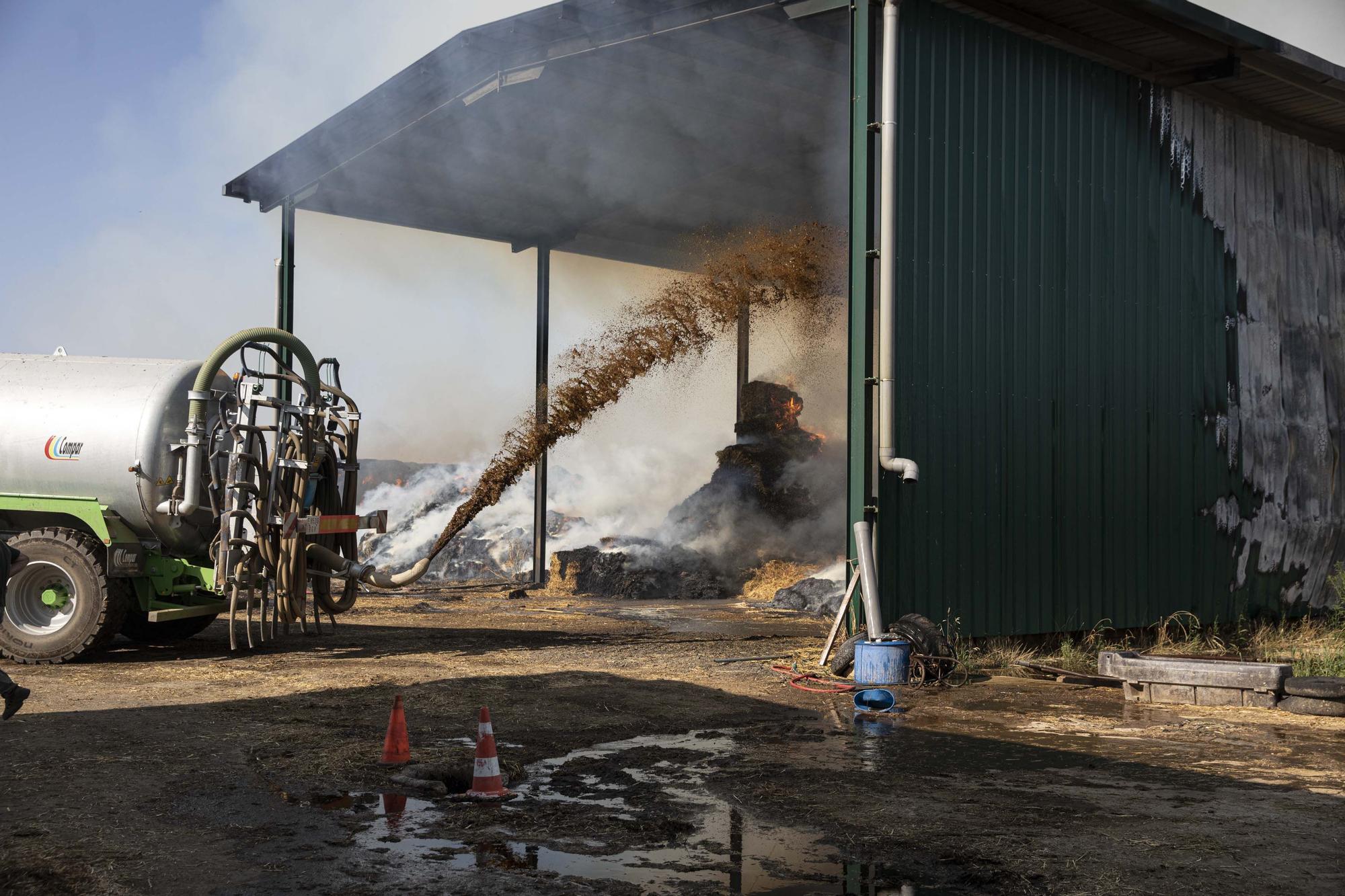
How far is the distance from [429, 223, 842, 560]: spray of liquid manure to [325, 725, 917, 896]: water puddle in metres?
12.1

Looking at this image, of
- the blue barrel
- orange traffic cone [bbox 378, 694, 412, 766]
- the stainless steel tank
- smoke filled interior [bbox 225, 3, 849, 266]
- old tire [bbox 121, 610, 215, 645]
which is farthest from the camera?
smoke filled interior [bbox 225, 3, 849, 266]

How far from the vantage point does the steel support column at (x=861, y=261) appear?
11500mm

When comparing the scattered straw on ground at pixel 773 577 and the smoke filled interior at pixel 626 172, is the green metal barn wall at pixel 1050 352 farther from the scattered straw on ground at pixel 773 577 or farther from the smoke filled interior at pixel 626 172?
the scattered straw on ground at pixel 773 577

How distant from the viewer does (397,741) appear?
7.11 meters

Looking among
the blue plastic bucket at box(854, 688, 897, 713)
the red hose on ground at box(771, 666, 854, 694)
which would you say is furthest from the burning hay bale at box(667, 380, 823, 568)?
the blue plastic bucket at box(854, 688, 897, 713)

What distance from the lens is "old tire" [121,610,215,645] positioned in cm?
1312

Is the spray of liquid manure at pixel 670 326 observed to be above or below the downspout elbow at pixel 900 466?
above

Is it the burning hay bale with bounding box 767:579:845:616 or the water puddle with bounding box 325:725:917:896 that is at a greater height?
the burning hay bale with bounding box 767:579:845:616

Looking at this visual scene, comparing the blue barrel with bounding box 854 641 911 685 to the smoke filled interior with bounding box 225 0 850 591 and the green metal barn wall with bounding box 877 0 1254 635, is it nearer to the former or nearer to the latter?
the green metal barn wall with bounding box 877 0 1254 635

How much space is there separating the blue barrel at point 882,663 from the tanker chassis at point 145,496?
17.0 ft

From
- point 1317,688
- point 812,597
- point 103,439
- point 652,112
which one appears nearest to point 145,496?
point 103,439

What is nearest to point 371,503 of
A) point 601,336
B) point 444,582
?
point 444,582

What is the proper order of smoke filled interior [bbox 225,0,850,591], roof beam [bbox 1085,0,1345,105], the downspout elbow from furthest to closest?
1. smoke filled interior [bbox 225,0,850,591]
2. roof beam [bbox 1085,0,1345,105]
3. the downspout elbow

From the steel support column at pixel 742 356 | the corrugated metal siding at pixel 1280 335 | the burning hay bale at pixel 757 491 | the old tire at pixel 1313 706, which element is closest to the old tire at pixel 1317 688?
the old tire at pixel 1313 706
